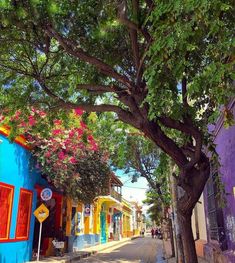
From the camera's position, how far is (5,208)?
14117mm

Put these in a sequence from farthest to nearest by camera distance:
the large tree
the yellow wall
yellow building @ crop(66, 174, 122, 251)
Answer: yellow building @ crop(66, 174, 122, 251) → the yellow wall → the large tree

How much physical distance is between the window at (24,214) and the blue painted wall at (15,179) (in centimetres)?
25

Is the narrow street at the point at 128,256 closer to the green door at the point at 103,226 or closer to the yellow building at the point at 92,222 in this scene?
the yellow building at the point at 92,222

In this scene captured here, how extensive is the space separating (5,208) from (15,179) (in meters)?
1.27

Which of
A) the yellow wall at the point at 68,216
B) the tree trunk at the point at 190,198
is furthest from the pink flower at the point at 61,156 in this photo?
the tree trunk at the point at 190,198

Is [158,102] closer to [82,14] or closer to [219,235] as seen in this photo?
[82,14]

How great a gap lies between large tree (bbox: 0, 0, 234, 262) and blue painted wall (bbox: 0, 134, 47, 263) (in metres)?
4.85

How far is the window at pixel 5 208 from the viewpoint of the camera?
543 inches

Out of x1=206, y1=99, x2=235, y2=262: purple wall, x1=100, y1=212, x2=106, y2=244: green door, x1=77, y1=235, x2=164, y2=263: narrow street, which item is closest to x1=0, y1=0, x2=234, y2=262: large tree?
x1=206, y1=99, x2=235, y2=262: purple wall

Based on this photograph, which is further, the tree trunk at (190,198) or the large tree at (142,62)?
the tree trunk at (190,198)

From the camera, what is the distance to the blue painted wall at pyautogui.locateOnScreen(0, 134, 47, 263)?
1384cm

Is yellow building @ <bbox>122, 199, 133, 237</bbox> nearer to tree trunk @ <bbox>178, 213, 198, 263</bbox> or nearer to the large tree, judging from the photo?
the large tree

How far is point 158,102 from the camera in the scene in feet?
17.2

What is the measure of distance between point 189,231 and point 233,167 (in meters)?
3.16
